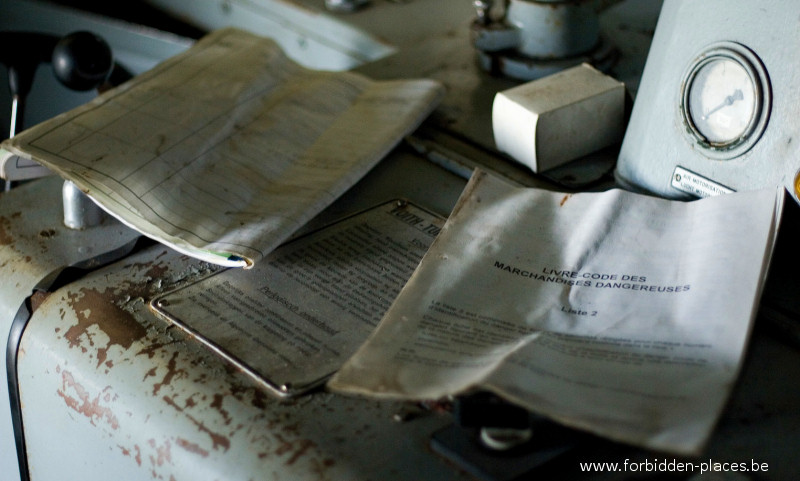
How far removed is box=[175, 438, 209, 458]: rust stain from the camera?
0.63 m

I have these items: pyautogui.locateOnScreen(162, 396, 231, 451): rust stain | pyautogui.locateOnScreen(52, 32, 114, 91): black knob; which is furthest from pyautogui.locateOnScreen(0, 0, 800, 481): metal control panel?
pyautogui.locateOnScreen(52, 32, 114, 91): black knob

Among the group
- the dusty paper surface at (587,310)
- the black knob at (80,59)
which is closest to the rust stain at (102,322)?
the dusty paper surface at (587,310)

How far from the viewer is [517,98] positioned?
98 cm

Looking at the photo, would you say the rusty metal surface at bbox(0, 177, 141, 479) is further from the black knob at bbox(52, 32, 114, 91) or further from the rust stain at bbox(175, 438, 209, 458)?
the rust stain at bbox(175, 438, 209, 458)

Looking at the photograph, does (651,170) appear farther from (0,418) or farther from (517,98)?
(0,418)

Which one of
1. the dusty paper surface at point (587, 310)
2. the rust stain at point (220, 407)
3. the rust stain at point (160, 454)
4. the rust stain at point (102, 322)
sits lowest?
the rust stain at point (160, 454)

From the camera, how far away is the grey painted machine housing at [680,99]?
77cm

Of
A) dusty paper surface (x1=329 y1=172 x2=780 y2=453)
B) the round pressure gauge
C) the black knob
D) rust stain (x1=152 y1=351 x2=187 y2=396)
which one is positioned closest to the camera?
dusty paper surface (x1=329 y1=172 x2=780 y2=453)

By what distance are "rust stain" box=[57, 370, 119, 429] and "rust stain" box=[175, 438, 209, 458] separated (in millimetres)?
85

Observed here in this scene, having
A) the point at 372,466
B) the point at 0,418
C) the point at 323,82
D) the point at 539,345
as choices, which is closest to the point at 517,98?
the point at 323,82

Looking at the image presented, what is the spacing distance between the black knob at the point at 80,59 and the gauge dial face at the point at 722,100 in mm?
741

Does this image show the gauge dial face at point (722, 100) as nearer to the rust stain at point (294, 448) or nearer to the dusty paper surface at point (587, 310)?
the dusty paper surface at point (587, 310)

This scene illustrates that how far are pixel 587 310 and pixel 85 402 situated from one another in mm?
463

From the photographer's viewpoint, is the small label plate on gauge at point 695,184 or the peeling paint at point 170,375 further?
the small label plate on gauge at point 695,184
